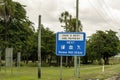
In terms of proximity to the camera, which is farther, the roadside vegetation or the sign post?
the roadside vegetation

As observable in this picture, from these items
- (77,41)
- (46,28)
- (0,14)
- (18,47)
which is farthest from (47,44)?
(77,41)

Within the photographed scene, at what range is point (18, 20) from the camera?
199 feet

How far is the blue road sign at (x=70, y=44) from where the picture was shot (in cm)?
2731

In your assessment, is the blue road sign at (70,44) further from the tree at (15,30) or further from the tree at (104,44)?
the tree at (104,44)

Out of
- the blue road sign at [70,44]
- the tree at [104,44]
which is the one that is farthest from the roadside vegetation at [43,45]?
the blue road sign at [70,44]

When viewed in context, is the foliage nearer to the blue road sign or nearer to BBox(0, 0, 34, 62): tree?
BBox(0, 0, 34, 62): tree

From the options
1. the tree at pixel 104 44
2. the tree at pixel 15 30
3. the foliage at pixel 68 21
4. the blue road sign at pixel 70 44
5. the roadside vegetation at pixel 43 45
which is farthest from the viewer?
the tree at pixel 104 44

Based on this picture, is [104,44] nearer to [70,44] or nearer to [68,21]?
[68,21]

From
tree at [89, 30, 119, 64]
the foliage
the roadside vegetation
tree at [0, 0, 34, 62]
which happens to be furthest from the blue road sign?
tree at [89, 30, 119, 64]

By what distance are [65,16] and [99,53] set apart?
29.5m

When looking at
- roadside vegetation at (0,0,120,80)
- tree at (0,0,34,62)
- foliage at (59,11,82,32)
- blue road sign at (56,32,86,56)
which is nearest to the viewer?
blue road sign at (56,32,86,56)

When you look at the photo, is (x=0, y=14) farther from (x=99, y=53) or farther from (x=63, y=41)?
(x=99, y=53)

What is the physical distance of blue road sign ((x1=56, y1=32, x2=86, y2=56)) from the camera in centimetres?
2731

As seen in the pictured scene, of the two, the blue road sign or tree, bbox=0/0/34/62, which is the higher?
tree, bbox=0/0/34/62
